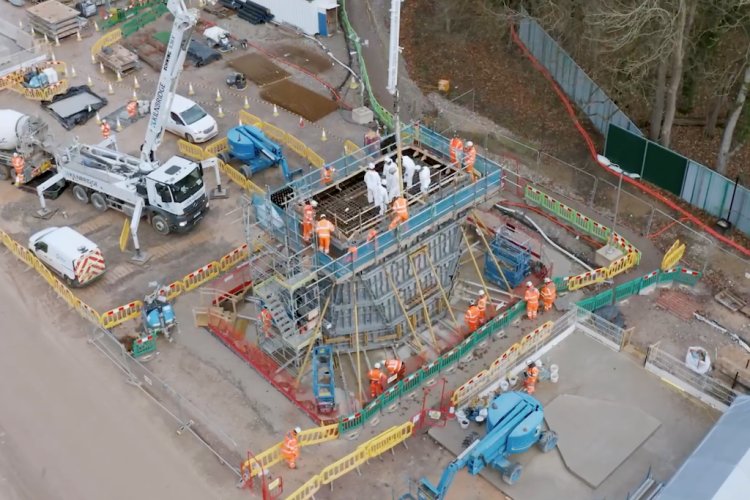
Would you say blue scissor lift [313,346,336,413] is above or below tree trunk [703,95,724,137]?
below

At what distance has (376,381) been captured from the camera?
1085 inches

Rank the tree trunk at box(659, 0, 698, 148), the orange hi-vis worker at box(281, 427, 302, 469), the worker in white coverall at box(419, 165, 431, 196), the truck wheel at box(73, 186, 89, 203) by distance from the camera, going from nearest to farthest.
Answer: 1. the orange hi-vis worker at box(281, 427, 302, 469)
2. the worker in white coverall at box(419, 165, 431, 196)
3. the tree trunk at box(659, 0, 698, 148)
4. the truck wheel at box(73, 186, 89, 203)

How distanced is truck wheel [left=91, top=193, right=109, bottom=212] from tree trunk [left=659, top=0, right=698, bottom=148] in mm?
23423

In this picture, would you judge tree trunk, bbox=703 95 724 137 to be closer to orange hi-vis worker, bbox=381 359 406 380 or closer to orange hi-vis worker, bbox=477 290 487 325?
orange hi-vis worker, bbox=477 290 487 325

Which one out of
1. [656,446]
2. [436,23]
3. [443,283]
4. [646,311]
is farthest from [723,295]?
[436,23]

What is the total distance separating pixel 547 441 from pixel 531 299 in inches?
230

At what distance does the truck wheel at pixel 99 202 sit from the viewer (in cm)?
3600

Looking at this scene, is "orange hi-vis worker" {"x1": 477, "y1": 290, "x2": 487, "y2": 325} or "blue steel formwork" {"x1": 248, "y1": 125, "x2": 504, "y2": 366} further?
"orange hi-vis worker" {"x1": 477, "y1": 290, "x2": 487, "y2": 325}

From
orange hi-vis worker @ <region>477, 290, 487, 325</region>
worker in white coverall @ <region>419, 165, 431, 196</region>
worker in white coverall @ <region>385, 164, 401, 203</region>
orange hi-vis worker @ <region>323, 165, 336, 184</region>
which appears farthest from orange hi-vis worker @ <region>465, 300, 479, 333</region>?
orange hi-vis worker @ <region>323, 165, 336, 184</region>

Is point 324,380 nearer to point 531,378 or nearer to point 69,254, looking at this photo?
point 531,378

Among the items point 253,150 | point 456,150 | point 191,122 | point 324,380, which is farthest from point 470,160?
point 191,122

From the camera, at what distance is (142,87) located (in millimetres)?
44688

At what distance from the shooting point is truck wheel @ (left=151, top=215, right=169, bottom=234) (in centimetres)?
3459

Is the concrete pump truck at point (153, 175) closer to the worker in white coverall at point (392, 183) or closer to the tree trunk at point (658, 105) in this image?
the worker in white coverall at point (392, 183)
